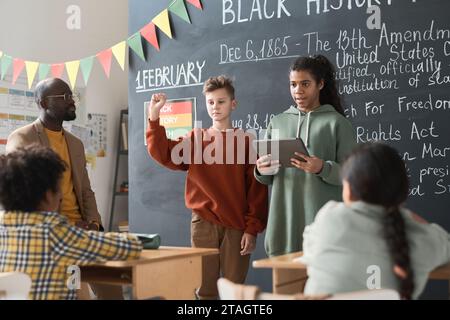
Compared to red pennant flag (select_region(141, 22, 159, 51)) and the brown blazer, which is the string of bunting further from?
the brown blazer

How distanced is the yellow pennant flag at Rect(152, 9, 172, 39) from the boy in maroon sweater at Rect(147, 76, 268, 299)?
1.55m

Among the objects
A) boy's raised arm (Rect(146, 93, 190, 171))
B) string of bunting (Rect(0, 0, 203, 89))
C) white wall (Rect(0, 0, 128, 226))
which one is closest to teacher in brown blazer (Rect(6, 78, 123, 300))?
boy's raised arm (Rect(146, 93, 190, 171))

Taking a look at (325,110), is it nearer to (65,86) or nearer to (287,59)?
(287,59)

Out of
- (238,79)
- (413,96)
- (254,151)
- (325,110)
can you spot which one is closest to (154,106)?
(254,151)

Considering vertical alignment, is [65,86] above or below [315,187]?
above

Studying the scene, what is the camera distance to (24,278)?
195 centimetres

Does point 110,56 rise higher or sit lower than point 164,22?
lower

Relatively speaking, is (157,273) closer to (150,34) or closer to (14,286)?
(14,286)

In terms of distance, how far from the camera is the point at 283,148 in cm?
283

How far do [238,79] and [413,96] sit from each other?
120 centimetres

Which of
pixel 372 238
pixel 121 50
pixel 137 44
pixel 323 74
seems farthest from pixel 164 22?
pixel 372 238

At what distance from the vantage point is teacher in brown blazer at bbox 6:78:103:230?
10.5 ft

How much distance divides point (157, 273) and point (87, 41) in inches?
159

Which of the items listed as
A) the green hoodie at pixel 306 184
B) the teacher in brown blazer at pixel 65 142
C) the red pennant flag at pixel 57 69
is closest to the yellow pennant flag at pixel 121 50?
the red pennant flag at pixel 57 69
